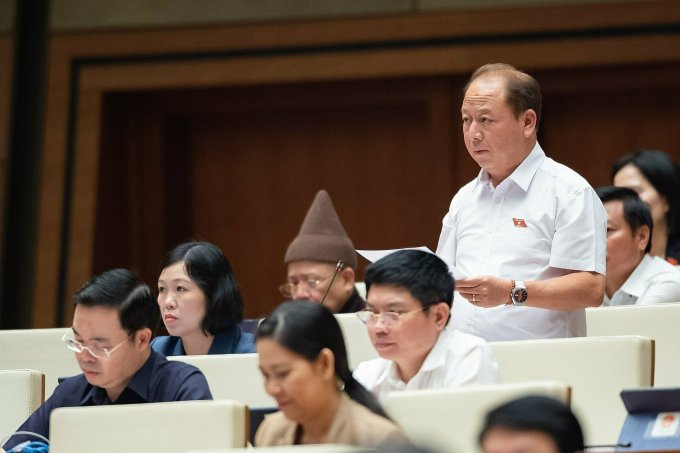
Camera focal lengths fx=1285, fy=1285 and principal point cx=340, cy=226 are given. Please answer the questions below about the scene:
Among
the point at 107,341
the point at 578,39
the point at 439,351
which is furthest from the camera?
the point at 578,39

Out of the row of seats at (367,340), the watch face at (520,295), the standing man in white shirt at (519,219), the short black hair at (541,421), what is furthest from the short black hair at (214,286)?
the short black hair at (541,421)

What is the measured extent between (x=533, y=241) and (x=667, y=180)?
5.38ft

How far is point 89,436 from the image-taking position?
114 inches

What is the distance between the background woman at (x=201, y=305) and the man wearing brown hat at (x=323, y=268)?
1.68 feet

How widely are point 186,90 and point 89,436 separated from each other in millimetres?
4350

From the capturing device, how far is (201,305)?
161 inches

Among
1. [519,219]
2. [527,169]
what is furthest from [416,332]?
[527,169]

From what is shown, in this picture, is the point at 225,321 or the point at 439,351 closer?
the point at 439,351

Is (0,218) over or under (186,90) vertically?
under

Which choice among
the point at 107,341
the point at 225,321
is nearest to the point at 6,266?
the point at 225,321

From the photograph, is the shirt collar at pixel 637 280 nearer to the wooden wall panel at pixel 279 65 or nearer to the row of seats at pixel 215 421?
the row of seats at pixel 215 421

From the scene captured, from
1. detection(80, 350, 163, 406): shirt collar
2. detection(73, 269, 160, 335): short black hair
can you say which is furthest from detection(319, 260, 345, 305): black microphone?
detection(80, 350, 163, 406): shirt collar

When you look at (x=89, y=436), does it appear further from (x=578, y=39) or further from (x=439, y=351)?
(x=578, y=39)

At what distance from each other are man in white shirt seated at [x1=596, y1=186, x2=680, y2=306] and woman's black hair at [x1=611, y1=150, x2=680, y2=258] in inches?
17.1
